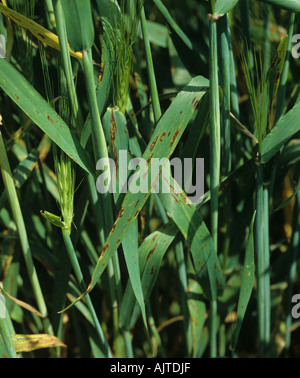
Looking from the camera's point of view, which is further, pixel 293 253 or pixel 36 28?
pixel 293 253

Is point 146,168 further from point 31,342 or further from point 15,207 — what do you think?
point 31,342

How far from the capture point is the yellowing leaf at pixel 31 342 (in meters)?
0.70

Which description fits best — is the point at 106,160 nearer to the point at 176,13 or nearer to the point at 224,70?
the point at 224,70

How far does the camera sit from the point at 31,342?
2.32 ft

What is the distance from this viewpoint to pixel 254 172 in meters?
0.74

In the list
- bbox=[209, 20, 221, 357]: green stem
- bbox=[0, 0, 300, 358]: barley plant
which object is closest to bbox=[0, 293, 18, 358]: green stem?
bbox=[0, 0, 300, 358]: barley plant

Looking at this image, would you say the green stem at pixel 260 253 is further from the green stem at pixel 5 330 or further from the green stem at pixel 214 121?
the green stem at pixel 5 330

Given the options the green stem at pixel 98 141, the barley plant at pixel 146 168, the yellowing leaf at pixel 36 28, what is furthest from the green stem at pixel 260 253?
the yellowing leaf at pixel 36 28

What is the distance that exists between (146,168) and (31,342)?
0.34 m

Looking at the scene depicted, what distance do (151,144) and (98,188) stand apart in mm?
105

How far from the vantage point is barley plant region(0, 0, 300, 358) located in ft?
1.93

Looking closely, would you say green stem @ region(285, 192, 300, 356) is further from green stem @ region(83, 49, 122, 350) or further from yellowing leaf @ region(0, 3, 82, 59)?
yellowing leaf @ region(0, 3, 82, 59)

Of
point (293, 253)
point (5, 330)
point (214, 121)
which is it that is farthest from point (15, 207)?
point (293, 253)

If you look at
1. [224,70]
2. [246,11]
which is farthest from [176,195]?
[246,11]
